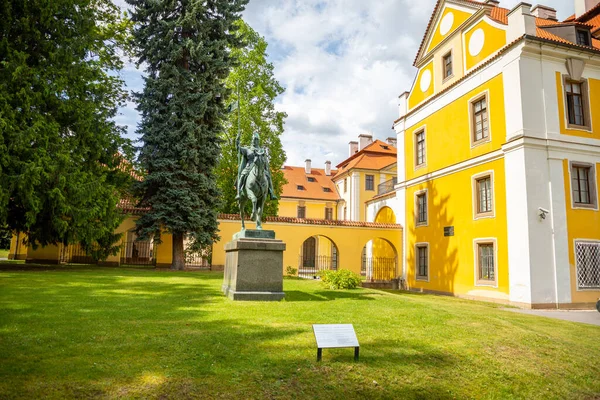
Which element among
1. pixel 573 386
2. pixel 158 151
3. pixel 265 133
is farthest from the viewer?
pixel 265 133

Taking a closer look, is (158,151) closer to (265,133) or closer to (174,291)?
(265,133)

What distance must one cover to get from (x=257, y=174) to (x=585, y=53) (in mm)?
15082

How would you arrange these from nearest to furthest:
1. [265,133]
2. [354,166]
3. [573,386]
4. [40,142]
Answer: [573,386] < [40,142] < [265,133] < [354,166]

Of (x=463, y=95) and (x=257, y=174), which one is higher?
(x=463, y=95)

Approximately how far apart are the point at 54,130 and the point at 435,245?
17.7 metres

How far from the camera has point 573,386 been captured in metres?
5.56

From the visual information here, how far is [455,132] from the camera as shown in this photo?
19375mm

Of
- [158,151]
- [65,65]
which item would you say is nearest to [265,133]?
[158,151]

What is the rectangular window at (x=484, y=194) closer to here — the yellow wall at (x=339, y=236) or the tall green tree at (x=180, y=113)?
the yellow wall at (x=339, y=236)

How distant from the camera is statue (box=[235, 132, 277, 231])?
32.9 feet

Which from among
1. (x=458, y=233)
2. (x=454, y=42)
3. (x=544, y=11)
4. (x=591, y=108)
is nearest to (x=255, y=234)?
(x=458, y=233)

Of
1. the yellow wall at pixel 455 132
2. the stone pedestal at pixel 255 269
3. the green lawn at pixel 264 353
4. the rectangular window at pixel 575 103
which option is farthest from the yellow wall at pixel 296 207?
the green lawn at pixel 264 353

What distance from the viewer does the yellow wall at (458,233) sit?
1597 centimetres

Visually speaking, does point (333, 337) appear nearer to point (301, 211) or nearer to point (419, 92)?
point (419, 92)
